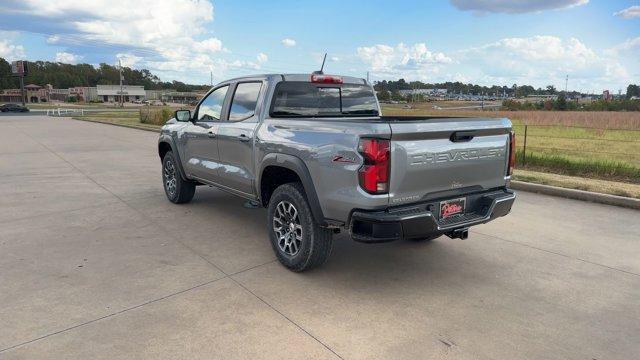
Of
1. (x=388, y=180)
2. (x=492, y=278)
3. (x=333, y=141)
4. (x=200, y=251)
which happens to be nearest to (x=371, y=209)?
(x=388, y=180)

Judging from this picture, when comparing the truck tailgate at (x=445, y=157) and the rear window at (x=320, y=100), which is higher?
the rear window at (x=320, y=100)

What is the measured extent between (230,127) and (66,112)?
2124 inches

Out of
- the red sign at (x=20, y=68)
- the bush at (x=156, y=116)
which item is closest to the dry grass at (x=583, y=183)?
the bush at (x=156, y=116)

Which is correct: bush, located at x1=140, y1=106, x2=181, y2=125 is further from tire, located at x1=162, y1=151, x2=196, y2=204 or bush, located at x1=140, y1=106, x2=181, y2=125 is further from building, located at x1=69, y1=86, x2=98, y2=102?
building, located at x1=69, y1=86, x2=98, y2=102

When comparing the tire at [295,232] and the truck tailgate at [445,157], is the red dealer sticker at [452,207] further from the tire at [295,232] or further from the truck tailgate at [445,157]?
the tire at [295,232]

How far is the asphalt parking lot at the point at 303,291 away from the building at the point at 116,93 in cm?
13429

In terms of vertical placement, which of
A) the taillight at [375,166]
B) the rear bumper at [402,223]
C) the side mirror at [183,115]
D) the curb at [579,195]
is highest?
the side mirror at [183,115]

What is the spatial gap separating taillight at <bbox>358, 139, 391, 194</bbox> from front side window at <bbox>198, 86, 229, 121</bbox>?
2759 mm

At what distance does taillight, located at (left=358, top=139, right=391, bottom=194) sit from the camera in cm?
350

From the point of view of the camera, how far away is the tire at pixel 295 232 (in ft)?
13.6

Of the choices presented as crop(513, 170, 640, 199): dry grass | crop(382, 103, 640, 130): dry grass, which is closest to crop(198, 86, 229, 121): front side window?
crop(513, 170, 640, 199): dry grass

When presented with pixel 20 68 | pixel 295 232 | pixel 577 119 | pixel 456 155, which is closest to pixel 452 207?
pixel 456 155

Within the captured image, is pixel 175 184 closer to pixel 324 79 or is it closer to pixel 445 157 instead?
pixel 324 79

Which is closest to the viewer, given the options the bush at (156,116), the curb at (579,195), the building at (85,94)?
the curb at (579,195)
